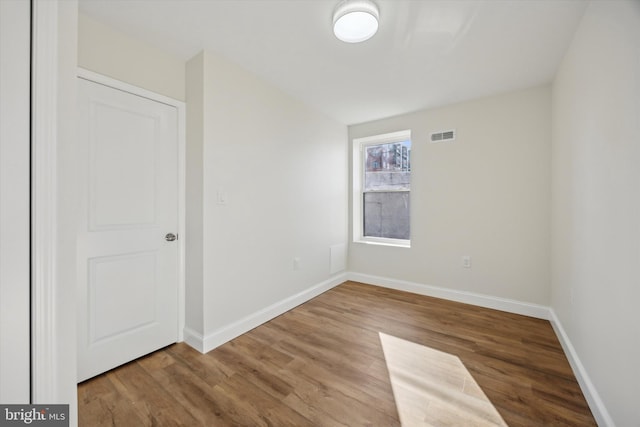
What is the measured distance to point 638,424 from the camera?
1044 millimetres

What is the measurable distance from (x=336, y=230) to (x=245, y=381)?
2.40 metres

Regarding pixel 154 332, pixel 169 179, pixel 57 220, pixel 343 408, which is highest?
pixel 169 179

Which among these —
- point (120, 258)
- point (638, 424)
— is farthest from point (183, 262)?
point (638, 424)

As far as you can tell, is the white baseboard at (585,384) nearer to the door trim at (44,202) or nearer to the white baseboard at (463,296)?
the white baseboard at (463,296)

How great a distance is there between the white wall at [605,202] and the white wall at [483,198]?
25.3 inches

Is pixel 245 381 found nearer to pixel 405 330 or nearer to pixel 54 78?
pixel 405 330

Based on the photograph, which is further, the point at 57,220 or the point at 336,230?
the point at 336,230

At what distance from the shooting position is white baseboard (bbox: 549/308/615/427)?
1335 mm

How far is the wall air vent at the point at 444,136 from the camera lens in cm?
317

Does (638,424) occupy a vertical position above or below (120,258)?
below

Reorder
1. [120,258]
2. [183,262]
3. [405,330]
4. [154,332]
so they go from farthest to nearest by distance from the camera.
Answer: [405,330]
[183,262]
[154,332]
[120,258]

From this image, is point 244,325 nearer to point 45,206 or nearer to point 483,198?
point 45,206

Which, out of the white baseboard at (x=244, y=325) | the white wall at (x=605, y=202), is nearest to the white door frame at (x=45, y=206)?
the white baseboard at (x=244, y=325)

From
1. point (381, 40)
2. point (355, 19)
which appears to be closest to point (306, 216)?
point (381, 40)
